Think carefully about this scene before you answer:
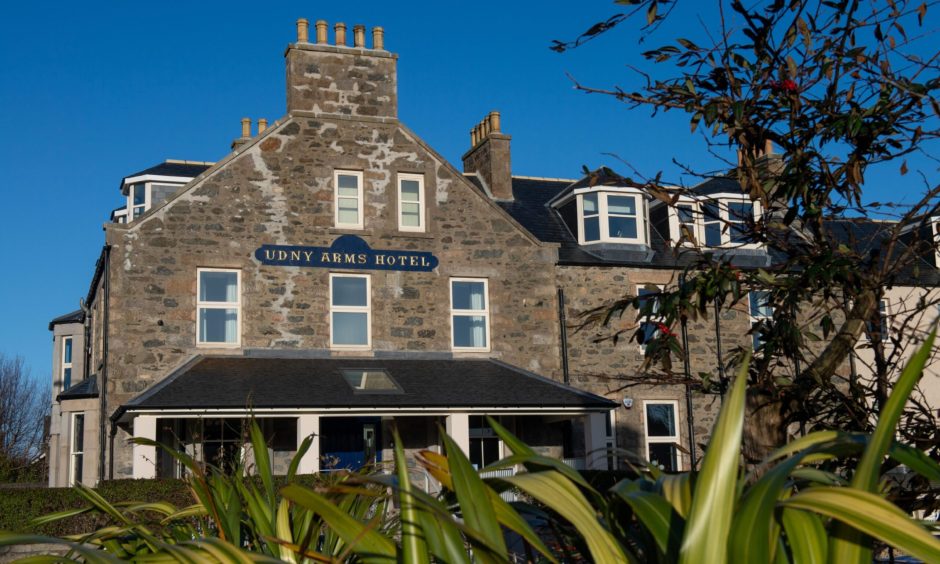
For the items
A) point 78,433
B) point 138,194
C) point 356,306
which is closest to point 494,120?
point 356,306

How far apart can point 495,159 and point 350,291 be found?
6.24 m

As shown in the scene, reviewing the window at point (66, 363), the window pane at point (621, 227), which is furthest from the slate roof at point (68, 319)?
the window pane at point (621, 227)

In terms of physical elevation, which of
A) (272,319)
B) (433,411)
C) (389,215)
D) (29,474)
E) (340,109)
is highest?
(340,109)

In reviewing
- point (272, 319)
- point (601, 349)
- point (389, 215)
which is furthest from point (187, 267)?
point (601, 349)

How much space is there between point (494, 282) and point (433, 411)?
3.95 meters

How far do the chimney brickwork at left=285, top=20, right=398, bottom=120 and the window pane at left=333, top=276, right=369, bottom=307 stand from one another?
3417 mm

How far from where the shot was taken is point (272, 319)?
20828 mm

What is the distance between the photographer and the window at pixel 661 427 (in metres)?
22.9

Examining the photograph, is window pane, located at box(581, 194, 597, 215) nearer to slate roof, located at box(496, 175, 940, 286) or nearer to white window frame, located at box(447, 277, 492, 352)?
slate roof, located at box(496, 175, 940, 286)

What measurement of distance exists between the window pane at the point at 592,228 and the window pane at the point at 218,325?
8178 millimetres

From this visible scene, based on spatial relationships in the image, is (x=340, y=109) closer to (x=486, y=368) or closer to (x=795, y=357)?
(x=486, y=368)

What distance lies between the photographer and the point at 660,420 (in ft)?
75.6

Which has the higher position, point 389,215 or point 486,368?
point 389,215

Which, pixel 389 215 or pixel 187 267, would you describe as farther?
pixel 389 215
